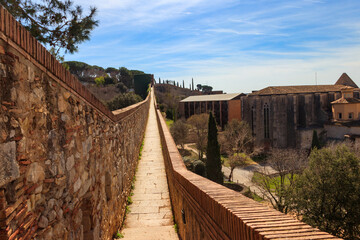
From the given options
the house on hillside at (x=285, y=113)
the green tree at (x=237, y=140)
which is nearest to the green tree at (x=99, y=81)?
the green tree at (x=237, y=140)

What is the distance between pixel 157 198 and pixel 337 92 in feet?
138

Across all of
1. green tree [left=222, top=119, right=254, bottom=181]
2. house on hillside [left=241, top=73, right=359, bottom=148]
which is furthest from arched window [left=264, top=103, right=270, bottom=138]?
green tree [left=222, top=119, right=254, bottom=181]

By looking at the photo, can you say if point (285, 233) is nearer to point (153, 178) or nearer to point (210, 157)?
point (153, 178)

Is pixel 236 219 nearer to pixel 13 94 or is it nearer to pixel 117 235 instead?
pixel 13 94

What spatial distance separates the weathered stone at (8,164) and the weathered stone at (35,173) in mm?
165

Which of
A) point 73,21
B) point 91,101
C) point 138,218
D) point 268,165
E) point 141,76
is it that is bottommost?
point 268,165

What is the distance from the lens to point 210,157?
23062 mm

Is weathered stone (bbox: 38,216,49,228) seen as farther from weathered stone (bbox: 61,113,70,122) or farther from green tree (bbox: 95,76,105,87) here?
green tree (bbox: 95,76,105,87)

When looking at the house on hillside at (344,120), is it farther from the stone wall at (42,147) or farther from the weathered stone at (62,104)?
the weathered stone at (62,104)

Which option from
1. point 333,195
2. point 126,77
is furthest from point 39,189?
point 126,77

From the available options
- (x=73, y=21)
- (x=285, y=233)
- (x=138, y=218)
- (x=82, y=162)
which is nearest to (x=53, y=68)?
(x=82, y=162)

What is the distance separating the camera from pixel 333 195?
1310 cm

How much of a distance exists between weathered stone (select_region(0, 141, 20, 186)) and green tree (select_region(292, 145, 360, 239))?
539 inches

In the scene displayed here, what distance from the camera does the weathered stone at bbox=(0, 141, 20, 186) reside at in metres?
1.64
